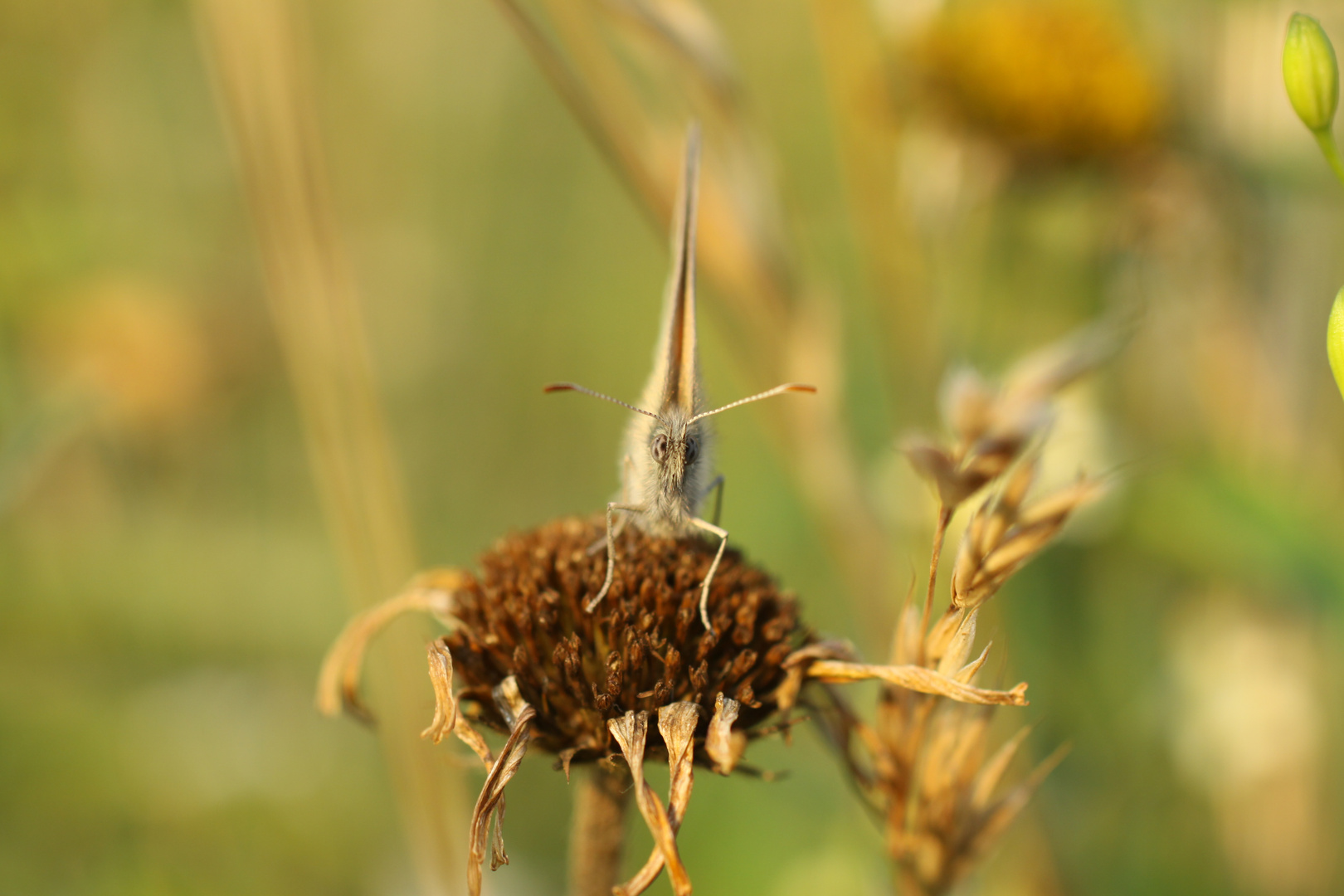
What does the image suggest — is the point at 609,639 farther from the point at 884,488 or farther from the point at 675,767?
the point at 884,488

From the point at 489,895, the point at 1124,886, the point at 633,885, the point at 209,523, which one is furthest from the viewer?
the point at 209,523

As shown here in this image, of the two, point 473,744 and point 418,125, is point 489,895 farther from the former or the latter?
point 418,125

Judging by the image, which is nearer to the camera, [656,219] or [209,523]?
[656,219]

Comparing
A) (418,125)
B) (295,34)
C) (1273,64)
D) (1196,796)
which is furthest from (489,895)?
(418,125)

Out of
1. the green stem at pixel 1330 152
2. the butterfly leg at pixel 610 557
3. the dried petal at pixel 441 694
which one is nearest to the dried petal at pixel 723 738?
the butterfly leg at pixel 610 557

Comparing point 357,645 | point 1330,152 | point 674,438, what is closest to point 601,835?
point 357,645

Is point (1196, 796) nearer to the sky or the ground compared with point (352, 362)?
nearer to the ground

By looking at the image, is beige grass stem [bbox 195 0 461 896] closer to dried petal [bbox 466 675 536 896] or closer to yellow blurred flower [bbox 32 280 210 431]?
dried petal [bbox 466 675 536 896]
